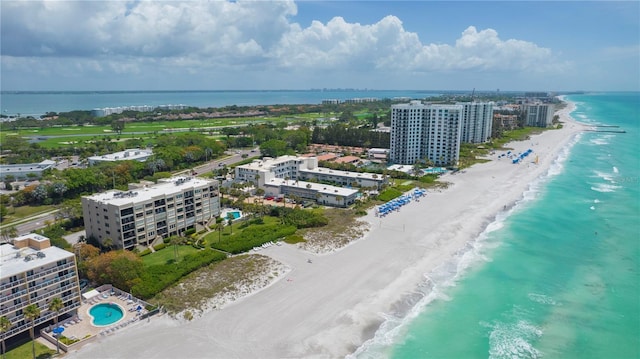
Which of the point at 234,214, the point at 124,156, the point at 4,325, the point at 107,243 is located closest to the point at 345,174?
the point at 234,214

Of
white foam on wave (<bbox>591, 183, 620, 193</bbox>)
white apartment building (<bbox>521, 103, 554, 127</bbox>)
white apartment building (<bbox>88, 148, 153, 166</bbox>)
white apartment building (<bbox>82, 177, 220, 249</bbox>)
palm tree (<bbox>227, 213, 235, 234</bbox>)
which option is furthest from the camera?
white apartment building (<bbox>521, 103, 554, 127</bbox>)

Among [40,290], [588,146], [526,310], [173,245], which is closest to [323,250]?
[173,245]

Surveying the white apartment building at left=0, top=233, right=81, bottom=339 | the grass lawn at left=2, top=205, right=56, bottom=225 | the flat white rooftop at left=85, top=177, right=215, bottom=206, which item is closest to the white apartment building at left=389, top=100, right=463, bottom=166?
the flat white rooftop at left=85, top=177, right=215, bottom=206

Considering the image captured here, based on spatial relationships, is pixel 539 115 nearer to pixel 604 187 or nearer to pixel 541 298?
pixel 604 187

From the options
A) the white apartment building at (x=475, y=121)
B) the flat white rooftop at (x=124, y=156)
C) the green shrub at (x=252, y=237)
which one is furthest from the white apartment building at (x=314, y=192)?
the white apartment building at (x=475, y=121)

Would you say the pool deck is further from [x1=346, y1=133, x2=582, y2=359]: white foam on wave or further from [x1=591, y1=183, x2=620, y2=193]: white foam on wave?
[x1=591, y1=183, x2=620, y2=193]: white foam on wave

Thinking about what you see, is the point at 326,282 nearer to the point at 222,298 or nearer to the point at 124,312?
the point at 222,298
